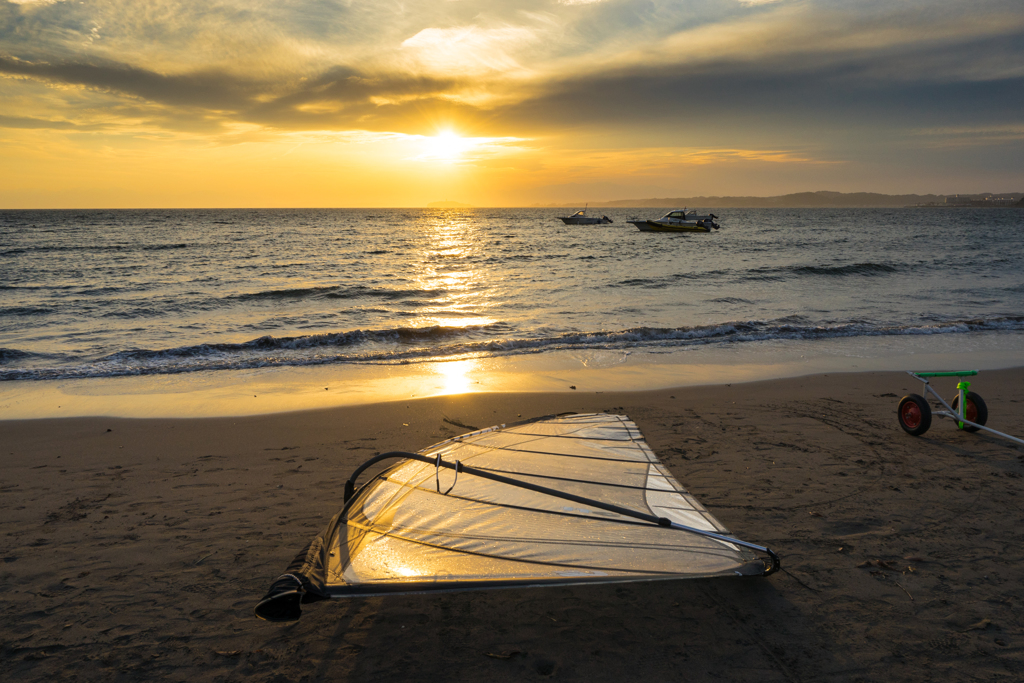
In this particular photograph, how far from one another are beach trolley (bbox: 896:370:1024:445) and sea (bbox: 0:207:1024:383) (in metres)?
5.98

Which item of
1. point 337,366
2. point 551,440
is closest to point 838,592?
point 551,440

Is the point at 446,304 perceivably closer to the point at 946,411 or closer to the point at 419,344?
the point at 419,344

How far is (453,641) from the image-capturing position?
3375 mm

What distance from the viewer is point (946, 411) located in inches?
267

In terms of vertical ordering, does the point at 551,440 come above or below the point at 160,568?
above

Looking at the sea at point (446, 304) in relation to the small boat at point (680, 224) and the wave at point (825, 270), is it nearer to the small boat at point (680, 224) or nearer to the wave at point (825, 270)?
the wave at point (825, 270)

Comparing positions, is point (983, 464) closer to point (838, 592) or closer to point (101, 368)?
point (838, 592)

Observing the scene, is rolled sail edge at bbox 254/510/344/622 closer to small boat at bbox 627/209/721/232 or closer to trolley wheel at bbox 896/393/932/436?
trolley wheel at bbox 896/393/932/436

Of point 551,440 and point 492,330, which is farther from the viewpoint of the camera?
point 492,330

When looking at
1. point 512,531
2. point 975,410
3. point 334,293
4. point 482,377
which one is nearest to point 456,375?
point 482,377

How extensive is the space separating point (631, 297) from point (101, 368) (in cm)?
1658

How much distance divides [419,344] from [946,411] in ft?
35.5

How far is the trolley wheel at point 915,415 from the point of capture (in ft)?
21.3

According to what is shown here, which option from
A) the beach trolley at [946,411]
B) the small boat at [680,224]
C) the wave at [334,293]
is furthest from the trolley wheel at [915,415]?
the small boat at [680,224]
